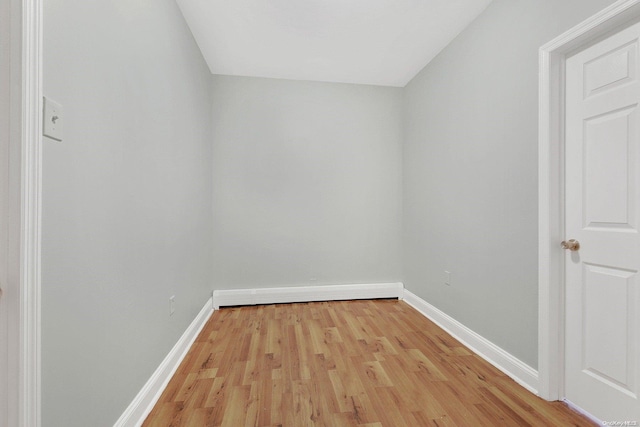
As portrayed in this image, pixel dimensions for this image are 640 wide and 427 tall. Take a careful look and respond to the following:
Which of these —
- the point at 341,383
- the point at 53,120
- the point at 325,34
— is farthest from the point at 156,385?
the point at 325,34

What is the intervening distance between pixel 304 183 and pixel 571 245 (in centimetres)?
247

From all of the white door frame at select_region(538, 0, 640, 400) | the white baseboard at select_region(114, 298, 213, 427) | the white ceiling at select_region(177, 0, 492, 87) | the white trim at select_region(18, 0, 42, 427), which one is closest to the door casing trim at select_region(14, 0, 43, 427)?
the white trim at select_region(18, 0, 42, 427)

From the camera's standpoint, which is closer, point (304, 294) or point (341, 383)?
point (341, 383)

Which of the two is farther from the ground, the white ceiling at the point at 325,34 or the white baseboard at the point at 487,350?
the white ceiling at the point at 325,34

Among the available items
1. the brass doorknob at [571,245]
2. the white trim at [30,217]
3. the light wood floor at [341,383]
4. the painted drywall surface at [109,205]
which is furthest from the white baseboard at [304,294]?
the white trim at [30,217]

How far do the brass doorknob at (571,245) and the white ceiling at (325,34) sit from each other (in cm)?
180

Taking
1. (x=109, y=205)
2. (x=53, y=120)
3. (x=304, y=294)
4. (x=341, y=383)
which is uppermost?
(x=53, y=120)

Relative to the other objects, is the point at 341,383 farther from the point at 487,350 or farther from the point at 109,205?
the point at 109,205

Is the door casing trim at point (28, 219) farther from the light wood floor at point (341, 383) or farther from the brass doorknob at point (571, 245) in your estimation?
the brass doorknob at point (571, 245)

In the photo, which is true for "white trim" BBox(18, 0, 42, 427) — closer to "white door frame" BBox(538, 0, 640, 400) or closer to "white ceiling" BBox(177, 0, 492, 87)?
"white ceiling" BBox(177, 0, 492, 87)

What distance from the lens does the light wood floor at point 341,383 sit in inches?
59.2

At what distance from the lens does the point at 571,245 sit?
1.60 m

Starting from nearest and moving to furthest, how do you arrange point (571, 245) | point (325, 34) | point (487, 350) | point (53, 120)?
point (53, 120)
point (571, 245)
point (487, 350)
point (325, 34)

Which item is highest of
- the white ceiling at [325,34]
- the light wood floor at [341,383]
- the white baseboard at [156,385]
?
the white ceiling at [325,34]
